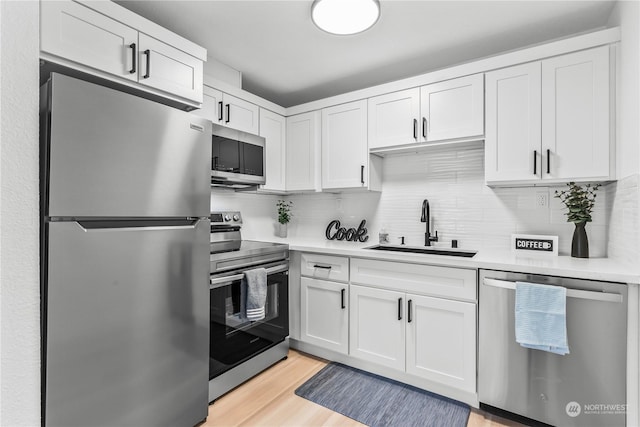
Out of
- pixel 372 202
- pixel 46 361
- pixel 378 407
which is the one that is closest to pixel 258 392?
pixel 378 407

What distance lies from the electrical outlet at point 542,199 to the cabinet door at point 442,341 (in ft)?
3.11

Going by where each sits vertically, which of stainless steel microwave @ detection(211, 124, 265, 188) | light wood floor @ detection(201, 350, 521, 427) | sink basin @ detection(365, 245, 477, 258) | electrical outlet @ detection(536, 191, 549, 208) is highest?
stainless steel microwave @ detection(211, 124, 265, 188)

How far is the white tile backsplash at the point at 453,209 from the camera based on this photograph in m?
2.01

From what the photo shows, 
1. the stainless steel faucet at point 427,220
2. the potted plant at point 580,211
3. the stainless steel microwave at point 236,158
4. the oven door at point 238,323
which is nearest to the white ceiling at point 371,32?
the stainless steel microwave at point 236,158

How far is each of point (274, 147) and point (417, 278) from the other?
5.83 feet

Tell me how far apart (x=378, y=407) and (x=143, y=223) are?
173cm

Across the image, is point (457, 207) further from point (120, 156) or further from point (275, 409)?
point (120, 156)

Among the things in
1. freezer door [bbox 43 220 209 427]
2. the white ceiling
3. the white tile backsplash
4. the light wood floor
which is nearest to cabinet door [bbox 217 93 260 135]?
the white ceiling

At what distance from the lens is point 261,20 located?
2.06 meters

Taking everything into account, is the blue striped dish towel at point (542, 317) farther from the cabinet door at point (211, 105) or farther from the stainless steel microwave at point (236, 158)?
the cabinet door at point (211, 105)

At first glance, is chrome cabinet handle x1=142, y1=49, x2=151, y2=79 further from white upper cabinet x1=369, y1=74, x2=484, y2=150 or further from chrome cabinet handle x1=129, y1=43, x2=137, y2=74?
white upper cabinet x1=369, y1=74, x2=484, y2=150

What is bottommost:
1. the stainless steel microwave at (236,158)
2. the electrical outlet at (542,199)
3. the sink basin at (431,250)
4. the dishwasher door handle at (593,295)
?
the dishwasher door handle at (593,295)

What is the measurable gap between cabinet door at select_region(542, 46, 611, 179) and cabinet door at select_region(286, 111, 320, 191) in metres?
1.75

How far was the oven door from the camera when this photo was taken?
77.9 inches
